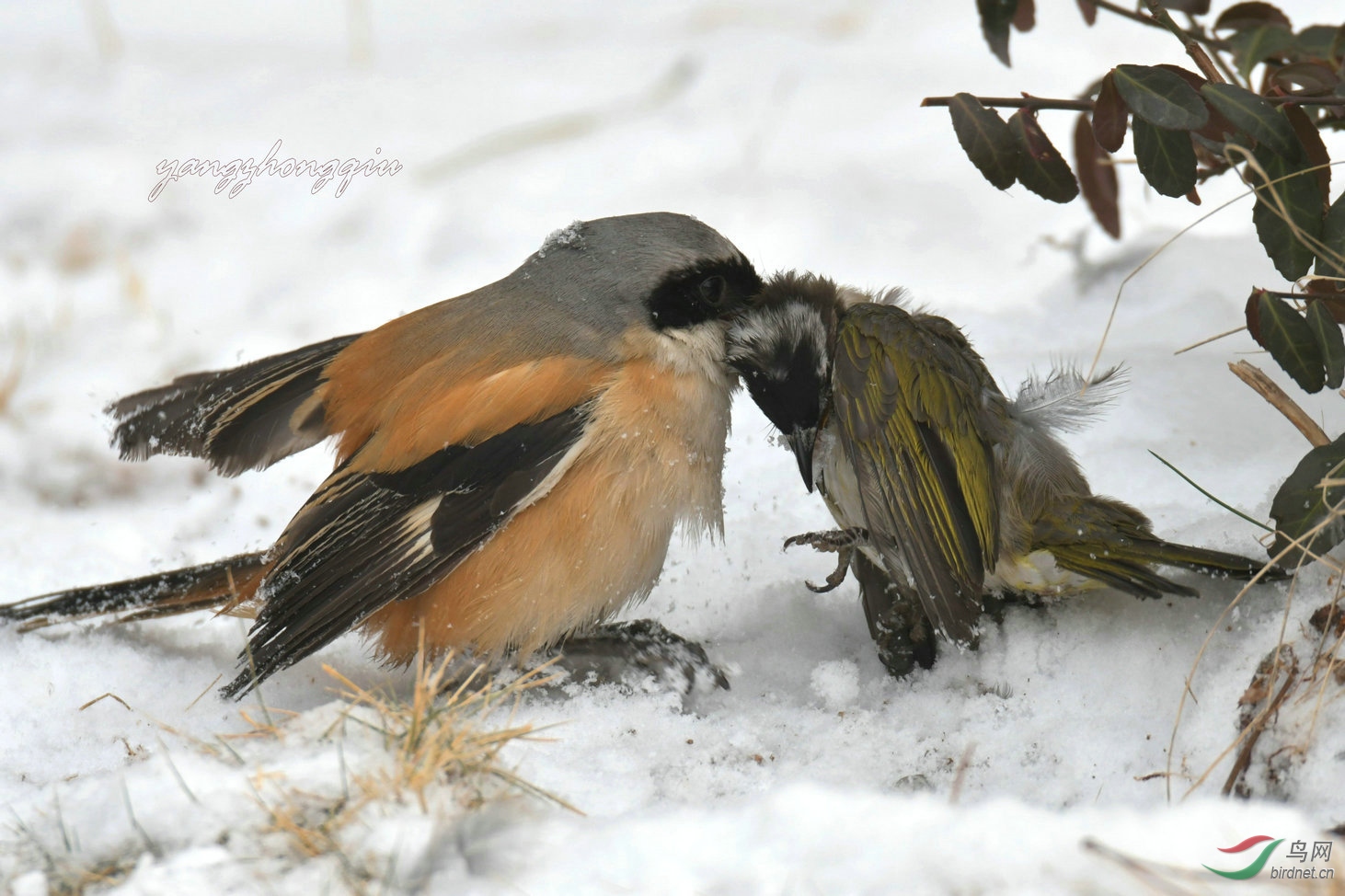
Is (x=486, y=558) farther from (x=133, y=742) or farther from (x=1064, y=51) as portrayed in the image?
(x=1064, y=51)

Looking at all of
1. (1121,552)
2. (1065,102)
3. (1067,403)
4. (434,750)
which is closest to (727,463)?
(1067,403)

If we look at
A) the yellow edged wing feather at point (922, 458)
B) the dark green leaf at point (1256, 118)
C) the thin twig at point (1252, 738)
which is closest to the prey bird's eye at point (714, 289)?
the yellow edged wing feather at point (922, 458)

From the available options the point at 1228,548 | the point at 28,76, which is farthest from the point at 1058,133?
the point at 28,76

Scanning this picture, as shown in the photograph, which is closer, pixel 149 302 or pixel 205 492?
pixel 205 492

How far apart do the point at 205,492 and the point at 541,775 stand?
3.10m

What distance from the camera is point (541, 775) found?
8.61ft

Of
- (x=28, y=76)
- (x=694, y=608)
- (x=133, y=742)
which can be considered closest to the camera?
(x=133, y=742)

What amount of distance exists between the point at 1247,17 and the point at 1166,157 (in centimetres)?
91

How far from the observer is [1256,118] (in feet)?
9.22

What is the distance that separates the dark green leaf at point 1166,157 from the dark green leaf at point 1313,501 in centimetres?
71

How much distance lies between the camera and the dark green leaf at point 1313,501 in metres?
2.65

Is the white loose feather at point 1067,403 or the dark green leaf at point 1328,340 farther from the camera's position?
the white loose feather at point 1067,403

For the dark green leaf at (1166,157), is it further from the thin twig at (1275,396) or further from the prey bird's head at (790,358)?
the prey bird's head at (790,358)

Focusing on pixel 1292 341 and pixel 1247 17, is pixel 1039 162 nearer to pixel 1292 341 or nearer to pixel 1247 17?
pixel 1292 341
